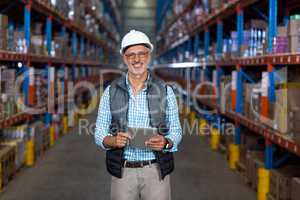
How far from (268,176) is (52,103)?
4.32 metres

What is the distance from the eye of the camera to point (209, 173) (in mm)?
5887

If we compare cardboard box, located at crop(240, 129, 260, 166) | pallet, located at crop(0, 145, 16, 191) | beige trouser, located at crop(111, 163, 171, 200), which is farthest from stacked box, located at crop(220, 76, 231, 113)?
beige trouser, located at crop(111, 163, 171, 200)

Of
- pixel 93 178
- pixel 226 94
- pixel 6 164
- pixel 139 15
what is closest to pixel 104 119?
pixel 6 164

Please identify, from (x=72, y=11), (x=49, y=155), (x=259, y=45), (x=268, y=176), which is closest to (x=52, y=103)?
(x=49, y=155)

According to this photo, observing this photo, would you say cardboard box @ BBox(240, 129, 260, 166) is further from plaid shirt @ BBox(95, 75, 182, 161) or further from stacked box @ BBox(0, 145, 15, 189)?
plaid shirt @ BBox(95, 75, 182, 161)

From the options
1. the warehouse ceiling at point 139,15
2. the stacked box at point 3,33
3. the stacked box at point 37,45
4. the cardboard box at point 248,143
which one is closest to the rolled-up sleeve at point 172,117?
the stacked box at point 3,33

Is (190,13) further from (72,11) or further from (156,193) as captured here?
(156,193)

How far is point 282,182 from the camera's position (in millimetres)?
4113

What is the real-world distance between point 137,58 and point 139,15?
2933 cm

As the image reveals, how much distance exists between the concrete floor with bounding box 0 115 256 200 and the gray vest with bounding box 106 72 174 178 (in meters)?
2.22

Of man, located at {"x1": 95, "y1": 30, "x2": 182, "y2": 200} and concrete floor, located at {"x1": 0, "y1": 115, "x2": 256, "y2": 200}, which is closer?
man, located at {"x1": 95, "y1": 30, "x2": 182, "y2": 200}

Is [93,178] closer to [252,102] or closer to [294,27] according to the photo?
[252,102]

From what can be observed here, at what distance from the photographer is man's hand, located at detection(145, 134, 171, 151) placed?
243cm

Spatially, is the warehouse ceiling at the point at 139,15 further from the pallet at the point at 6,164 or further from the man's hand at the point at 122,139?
the man's hand at the point at 122,139
